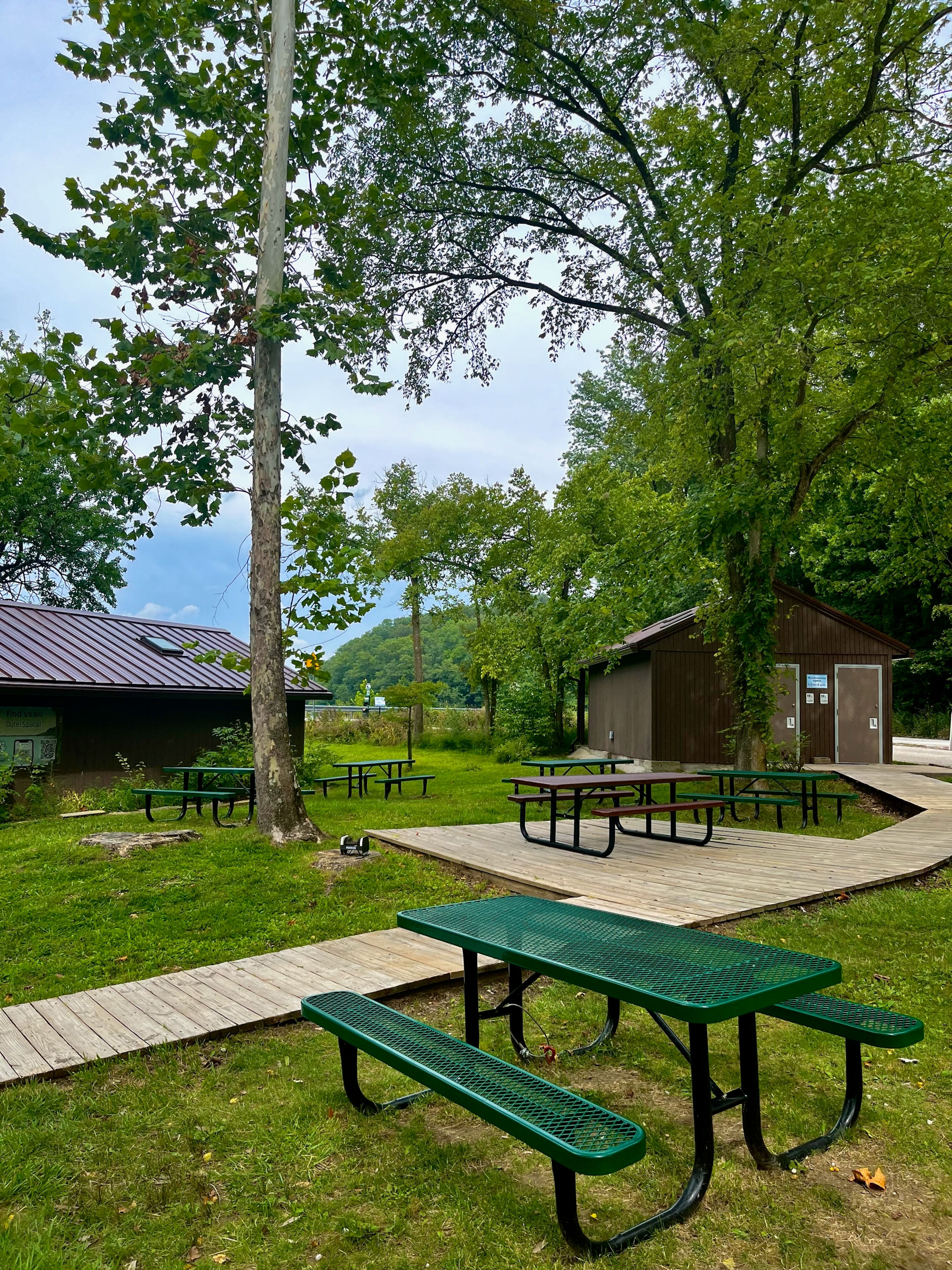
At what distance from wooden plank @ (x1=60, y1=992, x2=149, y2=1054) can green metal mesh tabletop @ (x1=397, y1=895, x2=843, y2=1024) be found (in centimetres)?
134

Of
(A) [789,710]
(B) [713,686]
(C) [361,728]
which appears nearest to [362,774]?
(B) [713,686]

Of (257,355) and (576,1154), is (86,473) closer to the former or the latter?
(257,355)

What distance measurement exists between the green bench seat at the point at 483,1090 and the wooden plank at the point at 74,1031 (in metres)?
1.09

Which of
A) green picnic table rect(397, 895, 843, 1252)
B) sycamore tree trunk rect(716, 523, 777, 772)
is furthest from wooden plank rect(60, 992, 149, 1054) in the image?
sycamore tree trunk rect(716, 523, 777, 772)

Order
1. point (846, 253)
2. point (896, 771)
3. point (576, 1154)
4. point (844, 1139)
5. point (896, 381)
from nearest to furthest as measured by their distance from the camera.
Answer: point (576, 1154), point (844, 1139), point (846, 253), point (896, 381), point (896, 771)

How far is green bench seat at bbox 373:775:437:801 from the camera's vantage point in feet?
45.8

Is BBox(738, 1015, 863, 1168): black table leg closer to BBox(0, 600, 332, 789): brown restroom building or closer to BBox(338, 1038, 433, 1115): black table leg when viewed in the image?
BBox(338, 1038, 433, 1115): black table leg

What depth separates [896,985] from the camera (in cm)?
442

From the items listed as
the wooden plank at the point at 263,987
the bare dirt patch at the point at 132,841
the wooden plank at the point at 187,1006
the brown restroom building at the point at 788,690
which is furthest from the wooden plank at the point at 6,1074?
the brown restroom building at the point at 788,690

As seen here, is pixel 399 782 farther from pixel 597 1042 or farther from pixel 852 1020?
pixel 852 1020

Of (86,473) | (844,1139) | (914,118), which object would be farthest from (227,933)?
(914,118)

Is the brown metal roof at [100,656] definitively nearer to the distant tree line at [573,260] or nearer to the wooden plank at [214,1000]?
the distant tree line at [573,260]

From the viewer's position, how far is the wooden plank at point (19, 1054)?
3.40 metres

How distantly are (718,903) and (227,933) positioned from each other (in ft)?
11.2
